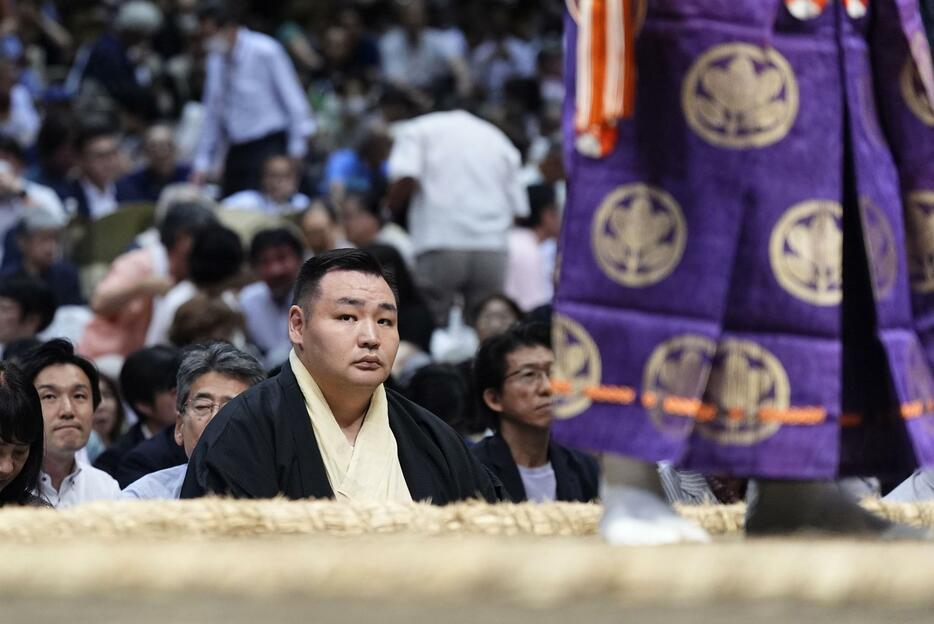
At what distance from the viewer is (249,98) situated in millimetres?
8164

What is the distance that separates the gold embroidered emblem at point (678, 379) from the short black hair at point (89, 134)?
5.80m

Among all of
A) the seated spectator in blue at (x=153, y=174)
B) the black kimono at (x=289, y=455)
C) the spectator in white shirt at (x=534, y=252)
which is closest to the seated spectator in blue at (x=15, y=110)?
the seated spectator in blue at (x=153, y=174)

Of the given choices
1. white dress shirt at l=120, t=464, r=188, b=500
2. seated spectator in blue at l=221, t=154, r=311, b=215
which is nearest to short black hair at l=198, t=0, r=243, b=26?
seated spectator in blue at l=221, t=154, r=311, b=215

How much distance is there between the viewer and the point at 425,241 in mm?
6863

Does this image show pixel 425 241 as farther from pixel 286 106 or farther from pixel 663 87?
pixel 663 87

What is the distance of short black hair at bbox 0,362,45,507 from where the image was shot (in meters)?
3.14

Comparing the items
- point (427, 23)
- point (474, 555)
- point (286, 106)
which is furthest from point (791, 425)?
point (427, 23)

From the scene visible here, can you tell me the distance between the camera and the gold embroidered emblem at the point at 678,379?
2.03 metres

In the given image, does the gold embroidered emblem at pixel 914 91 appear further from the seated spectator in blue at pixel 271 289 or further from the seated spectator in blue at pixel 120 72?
the seated spectator in blue at pixel 120 72

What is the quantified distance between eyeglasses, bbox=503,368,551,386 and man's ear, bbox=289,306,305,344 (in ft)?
3.53

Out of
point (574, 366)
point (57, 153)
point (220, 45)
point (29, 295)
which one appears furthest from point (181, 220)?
point (574, 366)

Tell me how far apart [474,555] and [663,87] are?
774 mm

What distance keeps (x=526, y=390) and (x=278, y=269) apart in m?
1.99

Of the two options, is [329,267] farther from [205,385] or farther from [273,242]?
[273,242]
